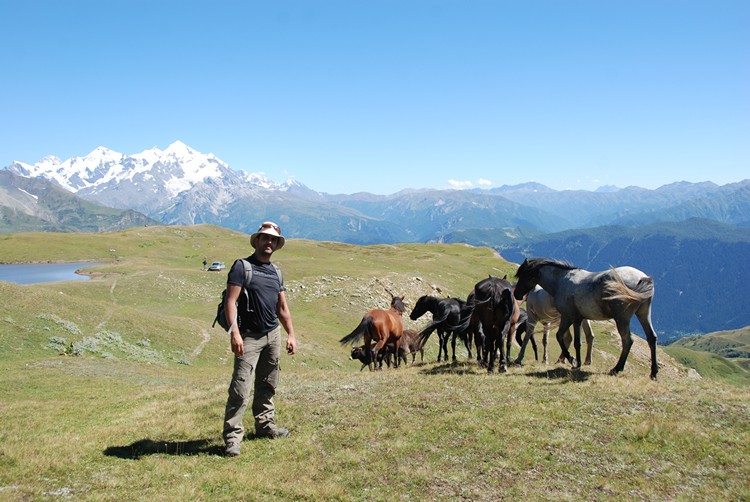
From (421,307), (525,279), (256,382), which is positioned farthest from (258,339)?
(421,307)

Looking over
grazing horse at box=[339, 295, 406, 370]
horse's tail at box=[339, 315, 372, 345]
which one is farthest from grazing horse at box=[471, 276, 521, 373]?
horse's tail at box=[339, 315, 372, 345]

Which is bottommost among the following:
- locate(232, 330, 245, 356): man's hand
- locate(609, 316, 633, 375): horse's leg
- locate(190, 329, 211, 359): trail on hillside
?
locate(190, 329, 211, 359): trail on hillside

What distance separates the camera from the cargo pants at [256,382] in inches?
357

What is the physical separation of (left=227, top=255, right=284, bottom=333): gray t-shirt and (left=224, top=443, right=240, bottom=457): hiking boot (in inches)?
88.2

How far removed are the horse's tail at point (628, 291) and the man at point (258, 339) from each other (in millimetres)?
9894

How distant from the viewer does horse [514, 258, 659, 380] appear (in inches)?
547

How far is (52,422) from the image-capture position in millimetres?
11984

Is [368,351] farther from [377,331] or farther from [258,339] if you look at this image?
[258,339]

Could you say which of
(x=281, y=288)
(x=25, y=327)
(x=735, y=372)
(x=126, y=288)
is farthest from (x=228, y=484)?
(x=735, y=372)

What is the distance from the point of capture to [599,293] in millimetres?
14352

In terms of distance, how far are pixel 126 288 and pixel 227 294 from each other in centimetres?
4391

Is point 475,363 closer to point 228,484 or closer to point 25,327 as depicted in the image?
point 228,484

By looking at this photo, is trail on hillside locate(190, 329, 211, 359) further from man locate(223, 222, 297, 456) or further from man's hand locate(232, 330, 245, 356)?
man's hand locate(232, 330, 245, 356)

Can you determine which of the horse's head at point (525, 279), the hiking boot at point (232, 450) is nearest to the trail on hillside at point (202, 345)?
the horse's head at point (525, 279)
